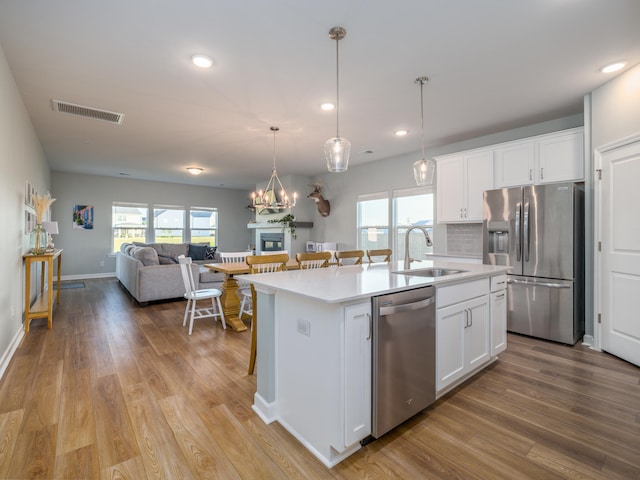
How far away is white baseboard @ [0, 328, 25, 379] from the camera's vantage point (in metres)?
2.63

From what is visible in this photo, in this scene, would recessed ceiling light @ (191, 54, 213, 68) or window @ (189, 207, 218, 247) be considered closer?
recessed ceiling light @ (191, 54, 213, 68)

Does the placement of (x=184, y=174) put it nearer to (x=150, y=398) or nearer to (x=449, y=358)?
(x=150, y=398)

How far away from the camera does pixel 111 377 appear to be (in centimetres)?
256

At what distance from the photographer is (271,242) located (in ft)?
27.0

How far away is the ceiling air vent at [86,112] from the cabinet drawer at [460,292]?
418 centimetres

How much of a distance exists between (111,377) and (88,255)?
23.1 feet

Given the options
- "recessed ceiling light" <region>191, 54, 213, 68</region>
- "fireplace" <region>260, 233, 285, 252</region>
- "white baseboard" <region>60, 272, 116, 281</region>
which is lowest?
"white baseboard" <region>60, 272, 116, 281</region>

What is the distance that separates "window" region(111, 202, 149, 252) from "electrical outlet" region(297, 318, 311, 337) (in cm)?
851

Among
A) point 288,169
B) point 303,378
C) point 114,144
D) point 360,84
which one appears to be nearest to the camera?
point 303,378

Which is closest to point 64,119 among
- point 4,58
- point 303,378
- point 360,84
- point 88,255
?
point 4,58

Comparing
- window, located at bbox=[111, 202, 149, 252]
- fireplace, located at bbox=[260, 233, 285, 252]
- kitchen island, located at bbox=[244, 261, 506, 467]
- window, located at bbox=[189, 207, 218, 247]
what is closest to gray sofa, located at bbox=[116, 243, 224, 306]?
fireplace, located at bbox=[260, 233, 285, 252]

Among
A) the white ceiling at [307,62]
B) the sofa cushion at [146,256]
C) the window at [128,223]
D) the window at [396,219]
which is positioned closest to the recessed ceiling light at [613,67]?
the white ceiling at [307,62]

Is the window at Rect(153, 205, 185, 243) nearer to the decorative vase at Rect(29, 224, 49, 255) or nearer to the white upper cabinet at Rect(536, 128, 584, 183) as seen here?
the decorative vase at Rect(29, 224, 49, 255)

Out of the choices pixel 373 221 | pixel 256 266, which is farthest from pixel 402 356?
pixel 373 221
